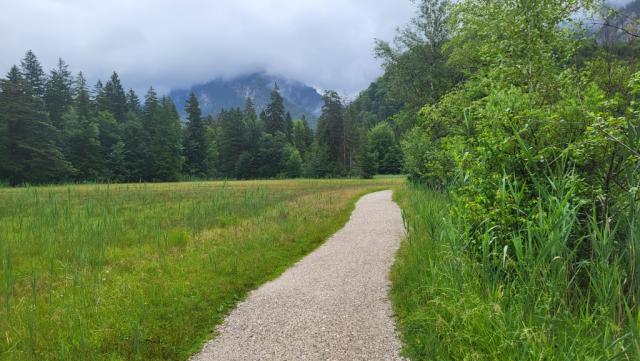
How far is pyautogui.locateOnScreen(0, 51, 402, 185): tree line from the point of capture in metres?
43.2

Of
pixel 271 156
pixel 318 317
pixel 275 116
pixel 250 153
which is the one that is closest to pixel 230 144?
pixel 250 153

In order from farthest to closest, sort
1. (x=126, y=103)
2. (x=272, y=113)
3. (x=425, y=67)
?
(x=272, y=113) → (x=126, y=103) → (x=425, y=67)

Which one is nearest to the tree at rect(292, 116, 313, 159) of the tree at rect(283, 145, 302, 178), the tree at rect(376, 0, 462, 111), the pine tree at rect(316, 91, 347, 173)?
the tree at rect(283, 145, 302, 178)

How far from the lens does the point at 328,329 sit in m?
4.86

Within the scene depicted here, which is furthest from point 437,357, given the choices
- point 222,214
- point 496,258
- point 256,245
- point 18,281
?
point 222,214

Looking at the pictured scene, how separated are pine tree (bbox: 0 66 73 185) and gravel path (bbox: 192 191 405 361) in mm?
49521

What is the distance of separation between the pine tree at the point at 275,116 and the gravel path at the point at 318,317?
82.0 m

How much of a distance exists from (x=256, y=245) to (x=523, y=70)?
7248 mm

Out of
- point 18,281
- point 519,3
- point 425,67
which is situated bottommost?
point 18,281

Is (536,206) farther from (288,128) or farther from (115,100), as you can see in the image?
(288,128)

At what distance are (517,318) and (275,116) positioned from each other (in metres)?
90.3

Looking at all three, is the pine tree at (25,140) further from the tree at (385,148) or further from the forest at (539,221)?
the tree at (385,148)

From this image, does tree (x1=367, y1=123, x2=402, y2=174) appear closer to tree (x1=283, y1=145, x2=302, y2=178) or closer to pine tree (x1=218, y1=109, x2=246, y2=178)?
tree (x1=283, y1=145, x2=302, y2=178)

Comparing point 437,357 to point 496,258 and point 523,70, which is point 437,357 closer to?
point 496,258
